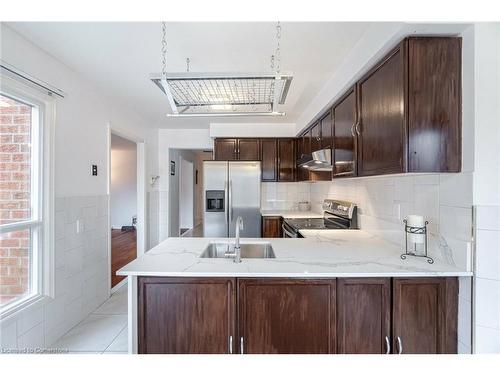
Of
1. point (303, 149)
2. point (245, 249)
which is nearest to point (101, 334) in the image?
point (245, 249)

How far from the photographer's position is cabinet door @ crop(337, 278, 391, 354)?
1.32 meters

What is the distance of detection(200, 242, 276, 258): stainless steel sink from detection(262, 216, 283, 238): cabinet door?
5.50ft

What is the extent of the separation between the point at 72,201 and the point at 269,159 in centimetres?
276

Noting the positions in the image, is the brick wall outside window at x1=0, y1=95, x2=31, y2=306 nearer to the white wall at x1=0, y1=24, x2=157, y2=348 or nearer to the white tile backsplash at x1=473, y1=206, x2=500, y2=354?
the white wall at x1=0, y1=24, x2=157, y2=348

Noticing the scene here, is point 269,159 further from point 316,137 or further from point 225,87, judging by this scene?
point 225,87

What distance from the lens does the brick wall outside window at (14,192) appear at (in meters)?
1.79

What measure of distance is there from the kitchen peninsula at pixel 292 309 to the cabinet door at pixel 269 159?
2848mm

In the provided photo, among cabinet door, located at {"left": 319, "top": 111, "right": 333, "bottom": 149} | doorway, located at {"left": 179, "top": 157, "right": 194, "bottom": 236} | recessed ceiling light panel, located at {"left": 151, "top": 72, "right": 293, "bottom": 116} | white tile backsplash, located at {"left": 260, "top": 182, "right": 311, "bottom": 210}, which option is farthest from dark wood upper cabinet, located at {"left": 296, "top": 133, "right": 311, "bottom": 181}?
doorway, located at {"left": 179, "top": 157, "right": 194, "bottom": 236}

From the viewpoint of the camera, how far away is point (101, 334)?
7.33 feet

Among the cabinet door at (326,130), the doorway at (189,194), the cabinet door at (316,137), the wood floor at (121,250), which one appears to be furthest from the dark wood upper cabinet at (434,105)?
the doorway at (189,194)

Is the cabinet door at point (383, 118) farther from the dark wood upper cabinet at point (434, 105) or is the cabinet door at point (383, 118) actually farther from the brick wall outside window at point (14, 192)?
the brick wall outside window at point (14, 192)

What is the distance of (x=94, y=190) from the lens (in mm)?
2645
